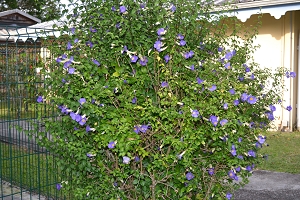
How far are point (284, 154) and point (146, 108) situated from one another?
4.88 meters

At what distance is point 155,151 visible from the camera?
118 inches

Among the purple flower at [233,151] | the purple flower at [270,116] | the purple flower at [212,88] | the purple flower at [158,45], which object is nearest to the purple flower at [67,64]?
the purple flower at [158,45]

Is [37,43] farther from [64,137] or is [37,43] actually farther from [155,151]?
[155,151]

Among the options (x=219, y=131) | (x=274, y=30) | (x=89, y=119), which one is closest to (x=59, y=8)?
(x=89, y=119)

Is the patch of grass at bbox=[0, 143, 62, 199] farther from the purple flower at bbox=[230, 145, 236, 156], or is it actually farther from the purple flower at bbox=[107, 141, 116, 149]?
the purple flower at bbox=[230, 145, 236, 156]

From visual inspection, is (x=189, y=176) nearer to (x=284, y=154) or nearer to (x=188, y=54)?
(x=188, y=54)

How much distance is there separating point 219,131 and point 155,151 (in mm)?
470

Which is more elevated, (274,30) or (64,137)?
(274,30)

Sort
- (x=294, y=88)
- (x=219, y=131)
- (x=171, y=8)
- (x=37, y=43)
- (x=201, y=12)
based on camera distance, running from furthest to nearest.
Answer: (x=294, y=88) < (x=37, y=43) < (x=201, y=12) < (x=171, y=8) < (x=219, y=131)

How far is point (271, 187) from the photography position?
5395 millimetres

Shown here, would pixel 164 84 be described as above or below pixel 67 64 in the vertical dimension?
below

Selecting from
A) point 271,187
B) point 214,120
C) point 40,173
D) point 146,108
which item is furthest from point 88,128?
point 271,187

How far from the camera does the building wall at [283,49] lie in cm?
917

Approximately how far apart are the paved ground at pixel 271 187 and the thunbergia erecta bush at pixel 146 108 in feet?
6.50
